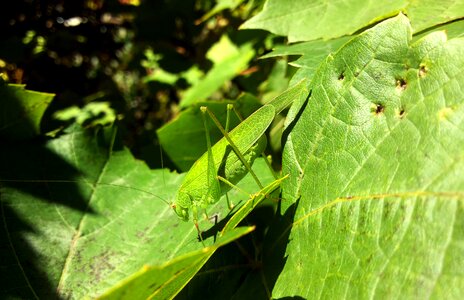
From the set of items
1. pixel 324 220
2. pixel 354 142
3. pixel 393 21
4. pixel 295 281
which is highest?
pixel 393 21

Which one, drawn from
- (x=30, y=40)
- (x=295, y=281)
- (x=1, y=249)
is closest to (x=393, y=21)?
(x=295, y=281)

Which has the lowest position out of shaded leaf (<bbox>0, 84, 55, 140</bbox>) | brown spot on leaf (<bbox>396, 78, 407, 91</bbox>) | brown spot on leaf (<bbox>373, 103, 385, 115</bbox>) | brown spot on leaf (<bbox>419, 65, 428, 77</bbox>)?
shaded leaf (<bbox>0, 84, 55, 140</bbox>)

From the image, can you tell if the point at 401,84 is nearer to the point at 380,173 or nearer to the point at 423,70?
the point at 423,70

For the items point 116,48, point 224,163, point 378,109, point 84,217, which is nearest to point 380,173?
point 378,109

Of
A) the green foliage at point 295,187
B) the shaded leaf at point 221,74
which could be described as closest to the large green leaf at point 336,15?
the green foliage at point 295,187

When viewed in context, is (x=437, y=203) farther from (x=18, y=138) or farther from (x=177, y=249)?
(x=18, y=138)

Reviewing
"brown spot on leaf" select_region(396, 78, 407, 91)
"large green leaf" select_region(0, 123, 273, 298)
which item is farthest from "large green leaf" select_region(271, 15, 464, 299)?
"large green leaf" select_region(0, 123, 273, 298)

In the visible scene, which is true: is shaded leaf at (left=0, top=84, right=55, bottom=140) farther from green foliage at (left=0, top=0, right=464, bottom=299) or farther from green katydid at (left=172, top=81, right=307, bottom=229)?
green katydid at (left=172, top=81, right=307, bottom=229)
